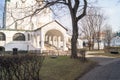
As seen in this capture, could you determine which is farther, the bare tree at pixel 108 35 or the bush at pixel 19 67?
the bare tree at pixel 108 35

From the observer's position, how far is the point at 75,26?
33.3 metres

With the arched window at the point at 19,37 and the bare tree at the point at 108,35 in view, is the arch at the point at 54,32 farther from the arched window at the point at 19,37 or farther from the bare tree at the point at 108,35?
the bare tree at the point at 108,35

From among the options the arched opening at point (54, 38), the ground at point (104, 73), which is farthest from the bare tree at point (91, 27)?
the ground at point (104, 73)

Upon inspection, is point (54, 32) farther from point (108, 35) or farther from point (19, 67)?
point (19, 67)

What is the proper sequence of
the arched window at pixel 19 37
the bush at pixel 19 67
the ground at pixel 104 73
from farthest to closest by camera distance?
the arched window at pixel 19 37, the ground at pixel 104 73, the bush at pixel 19 67

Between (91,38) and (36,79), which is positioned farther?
(91,38)

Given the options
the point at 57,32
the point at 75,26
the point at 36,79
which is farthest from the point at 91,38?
the point at 36,79

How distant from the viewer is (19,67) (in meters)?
10.8

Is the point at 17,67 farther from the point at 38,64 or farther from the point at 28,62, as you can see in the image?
the point at 38,64

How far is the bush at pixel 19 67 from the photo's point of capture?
984 cm

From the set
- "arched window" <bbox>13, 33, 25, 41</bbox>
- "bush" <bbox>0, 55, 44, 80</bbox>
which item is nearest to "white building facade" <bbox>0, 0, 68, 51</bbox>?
"arched window" <bbox>13, 33, 25, 41</bbox>

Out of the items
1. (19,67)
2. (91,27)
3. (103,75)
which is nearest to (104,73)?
(103,75)

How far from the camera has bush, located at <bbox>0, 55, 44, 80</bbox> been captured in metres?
9.84

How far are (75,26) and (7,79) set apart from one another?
77.1 ft
